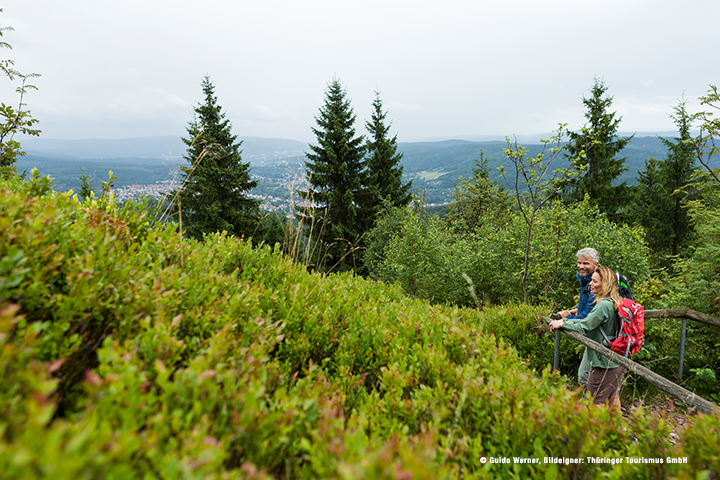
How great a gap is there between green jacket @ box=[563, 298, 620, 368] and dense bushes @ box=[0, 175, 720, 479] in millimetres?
1979

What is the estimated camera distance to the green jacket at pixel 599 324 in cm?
408

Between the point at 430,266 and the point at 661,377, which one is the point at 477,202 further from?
the point at 661,377

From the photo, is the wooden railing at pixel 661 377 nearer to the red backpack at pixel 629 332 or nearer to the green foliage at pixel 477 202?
the red backpack at pixel 629 332

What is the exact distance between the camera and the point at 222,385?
1.55m

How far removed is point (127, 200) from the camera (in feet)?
9.93

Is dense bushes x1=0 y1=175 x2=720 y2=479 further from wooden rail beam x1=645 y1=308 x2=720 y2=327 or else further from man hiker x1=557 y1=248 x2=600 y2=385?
wooden rail beam x1=645 y1=308 x2=720 y2=327

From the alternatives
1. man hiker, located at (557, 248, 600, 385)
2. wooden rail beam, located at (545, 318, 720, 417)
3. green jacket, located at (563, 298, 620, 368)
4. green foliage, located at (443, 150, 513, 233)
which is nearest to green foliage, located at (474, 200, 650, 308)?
man hiker, located at (557, 248, 600, 385)

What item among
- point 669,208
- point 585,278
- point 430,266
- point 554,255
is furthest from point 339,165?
point 669,208

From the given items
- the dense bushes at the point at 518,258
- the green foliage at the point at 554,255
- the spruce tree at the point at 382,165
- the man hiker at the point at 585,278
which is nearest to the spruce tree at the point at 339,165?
the spruce tree at the point at 382,165

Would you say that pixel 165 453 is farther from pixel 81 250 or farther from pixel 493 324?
pixel 493 324

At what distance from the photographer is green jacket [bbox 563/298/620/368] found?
4.08 metres

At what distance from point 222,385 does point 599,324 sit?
4.64 metres

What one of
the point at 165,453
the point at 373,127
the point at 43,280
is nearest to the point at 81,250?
the point at 43,280

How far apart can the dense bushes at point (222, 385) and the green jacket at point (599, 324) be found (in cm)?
198
